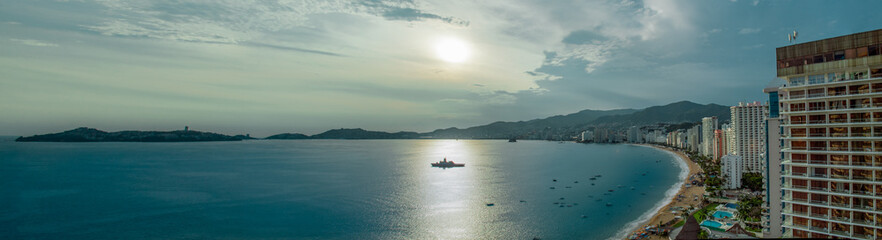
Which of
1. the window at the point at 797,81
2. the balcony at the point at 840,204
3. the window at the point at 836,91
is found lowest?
the balcony at the point at 840,204

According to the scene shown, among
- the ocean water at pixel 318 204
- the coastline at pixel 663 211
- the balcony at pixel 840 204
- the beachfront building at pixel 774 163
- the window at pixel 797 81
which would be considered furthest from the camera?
the coastline at pixel 663 211

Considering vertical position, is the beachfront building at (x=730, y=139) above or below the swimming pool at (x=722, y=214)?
above

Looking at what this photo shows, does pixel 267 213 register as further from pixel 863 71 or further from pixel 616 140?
pixel 616 140

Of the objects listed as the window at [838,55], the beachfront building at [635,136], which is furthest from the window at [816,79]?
the beachfront building at [635,136]

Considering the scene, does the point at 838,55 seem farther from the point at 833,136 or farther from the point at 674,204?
the point at 674,204

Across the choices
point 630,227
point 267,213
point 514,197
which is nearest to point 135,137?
point 267,213

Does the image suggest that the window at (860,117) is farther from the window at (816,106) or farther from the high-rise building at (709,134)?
the high-rise building at (709,134)
